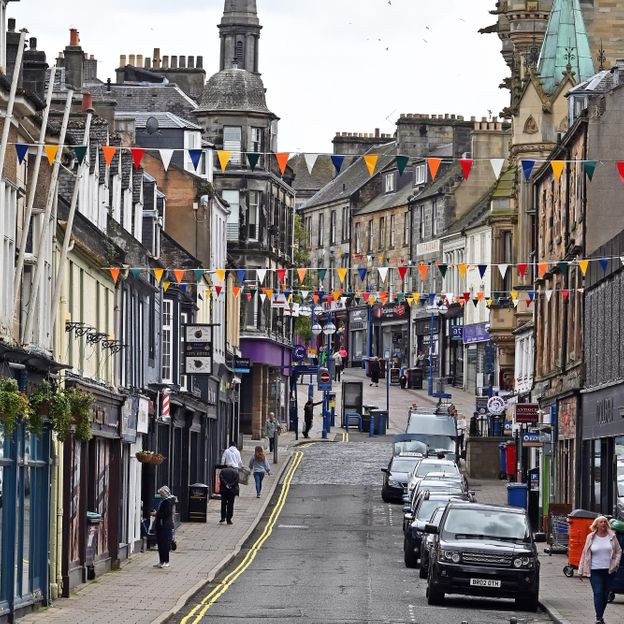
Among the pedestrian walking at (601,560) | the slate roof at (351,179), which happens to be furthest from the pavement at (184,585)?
the slate roof at (351,179)

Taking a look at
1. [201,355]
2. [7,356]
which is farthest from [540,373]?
[7,356]

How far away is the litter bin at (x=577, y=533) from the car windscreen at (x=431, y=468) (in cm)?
1527

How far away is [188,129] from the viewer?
215 ft

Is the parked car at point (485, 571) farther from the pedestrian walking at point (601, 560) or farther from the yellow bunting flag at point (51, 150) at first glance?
the yellow bunting flag at point (51, 150)

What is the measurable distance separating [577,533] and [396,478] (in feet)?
66.0

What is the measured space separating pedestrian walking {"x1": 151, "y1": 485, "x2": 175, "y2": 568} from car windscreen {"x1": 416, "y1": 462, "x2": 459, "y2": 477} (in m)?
16.4

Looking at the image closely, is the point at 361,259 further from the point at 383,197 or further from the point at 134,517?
the point at 134,517

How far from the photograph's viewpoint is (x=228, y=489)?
158ft

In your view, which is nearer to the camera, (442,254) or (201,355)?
(201,355)

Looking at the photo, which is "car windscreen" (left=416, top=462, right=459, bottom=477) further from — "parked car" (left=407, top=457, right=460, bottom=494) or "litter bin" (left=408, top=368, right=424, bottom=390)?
"litter bin" (left=408, top=368, right=424, bottom=390)

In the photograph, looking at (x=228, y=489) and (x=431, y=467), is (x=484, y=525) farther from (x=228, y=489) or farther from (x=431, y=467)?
(x=431, y=467)

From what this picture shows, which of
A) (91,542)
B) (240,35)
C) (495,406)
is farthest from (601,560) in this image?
(240,35)

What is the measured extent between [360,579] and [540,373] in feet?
82.3

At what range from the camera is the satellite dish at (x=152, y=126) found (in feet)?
209
